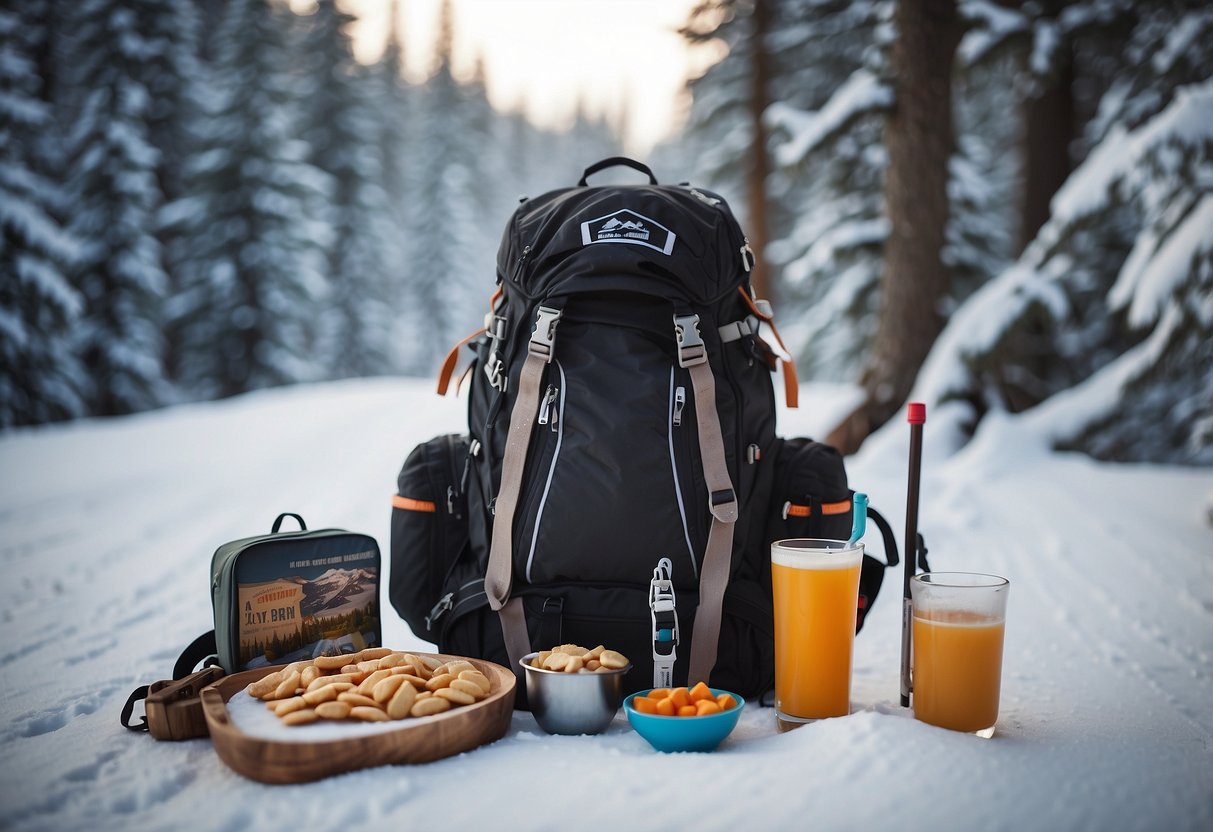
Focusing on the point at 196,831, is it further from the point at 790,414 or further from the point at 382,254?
the point at 382,254

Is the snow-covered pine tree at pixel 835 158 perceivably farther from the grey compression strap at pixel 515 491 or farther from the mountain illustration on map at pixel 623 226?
the grey compression strap at pixel 515 491

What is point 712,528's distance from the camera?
2.38 metres

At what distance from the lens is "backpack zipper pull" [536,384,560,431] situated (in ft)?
7.95

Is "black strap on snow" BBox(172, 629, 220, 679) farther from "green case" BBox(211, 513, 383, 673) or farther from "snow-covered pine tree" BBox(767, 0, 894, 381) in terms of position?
"snow-covered pine tree" BBox(767, 0, 894, 381)

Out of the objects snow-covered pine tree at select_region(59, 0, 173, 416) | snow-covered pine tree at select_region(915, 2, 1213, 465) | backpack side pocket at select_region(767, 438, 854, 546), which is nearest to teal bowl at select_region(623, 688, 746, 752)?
backpack side pocket at select_region(767, 438, 854, 546)

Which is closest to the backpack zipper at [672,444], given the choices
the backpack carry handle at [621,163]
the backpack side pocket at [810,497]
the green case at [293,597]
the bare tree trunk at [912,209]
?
the backpack side pocket at [810,497]

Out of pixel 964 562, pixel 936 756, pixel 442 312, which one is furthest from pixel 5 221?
pixel 442 312

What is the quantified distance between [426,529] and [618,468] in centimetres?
72

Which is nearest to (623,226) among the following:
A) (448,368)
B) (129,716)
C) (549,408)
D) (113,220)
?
(549,408)

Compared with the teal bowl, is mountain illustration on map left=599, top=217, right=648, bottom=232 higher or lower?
higher

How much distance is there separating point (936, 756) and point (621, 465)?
107 centimetres

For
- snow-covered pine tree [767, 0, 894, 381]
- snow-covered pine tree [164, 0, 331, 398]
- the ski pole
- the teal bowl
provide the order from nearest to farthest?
the teal bowl → the ski pole → snow-covered pine tree [767, 0, 894, 381] → snow-covered pine tree [164, 0, 331, 398]

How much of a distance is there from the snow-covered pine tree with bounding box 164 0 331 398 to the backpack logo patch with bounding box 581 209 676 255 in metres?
14.3

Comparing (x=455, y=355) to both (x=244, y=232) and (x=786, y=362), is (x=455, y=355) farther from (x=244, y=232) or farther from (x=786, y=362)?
(x=244, y=232)
